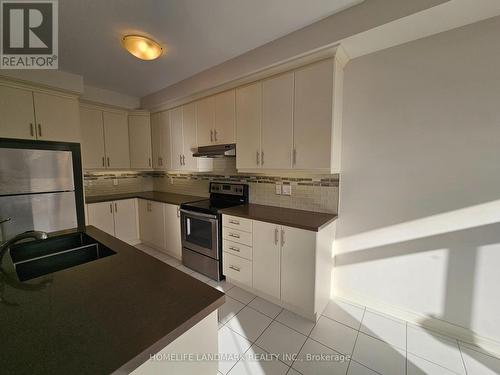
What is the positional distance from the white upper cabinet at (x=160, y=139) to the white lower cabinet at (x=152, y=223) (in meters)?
0.66

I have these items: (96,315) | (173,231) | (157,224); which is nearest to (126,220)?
(157,224)

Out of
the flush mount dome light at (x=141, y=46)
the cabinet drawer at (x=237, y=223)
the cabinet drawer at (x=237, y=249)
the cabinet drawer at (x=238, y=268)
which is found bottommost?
the cabinet drawer at (x=238, y=268)

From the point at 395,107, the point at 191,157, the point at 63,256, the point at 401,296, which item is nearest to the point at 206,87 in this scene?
the point at 191,157

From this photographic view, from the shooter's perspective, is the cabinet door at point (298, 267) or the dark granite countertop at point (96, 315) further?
the cabinet door at point (298, 267)

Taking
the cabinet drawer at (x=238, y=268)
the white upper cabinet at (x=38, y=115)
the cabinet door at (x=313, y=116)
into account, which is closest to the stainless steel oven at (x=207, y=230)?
the cabinet drawer at (x=238, y=268)

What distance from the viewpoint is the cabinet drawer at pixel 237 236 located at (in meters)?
2.16

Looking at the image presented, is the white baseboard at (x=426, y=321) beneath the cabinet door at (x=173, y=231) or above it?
beneath

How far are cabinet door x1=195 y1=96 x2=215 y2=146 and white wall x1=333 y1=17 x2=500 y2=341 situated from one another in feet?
5.07

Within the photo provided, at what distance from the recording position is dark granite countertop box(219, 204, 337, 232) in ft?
5.94

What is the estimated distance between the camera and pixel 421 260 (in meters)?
1.75

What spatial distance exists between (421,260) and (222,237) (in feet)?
6.14

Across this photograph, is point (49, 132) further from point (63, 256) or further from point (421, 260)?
point (421, 260)

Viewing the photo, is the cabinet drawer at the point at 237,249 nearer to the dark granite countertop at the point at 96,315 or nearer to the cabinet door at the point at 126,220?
the dark granite countertop at the point at 96,315

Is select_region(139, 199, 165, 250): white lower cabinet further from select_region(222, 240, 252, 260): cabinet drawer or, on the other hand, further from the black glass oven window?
select_region(222, 240, 252, 260): cabinet drawer
